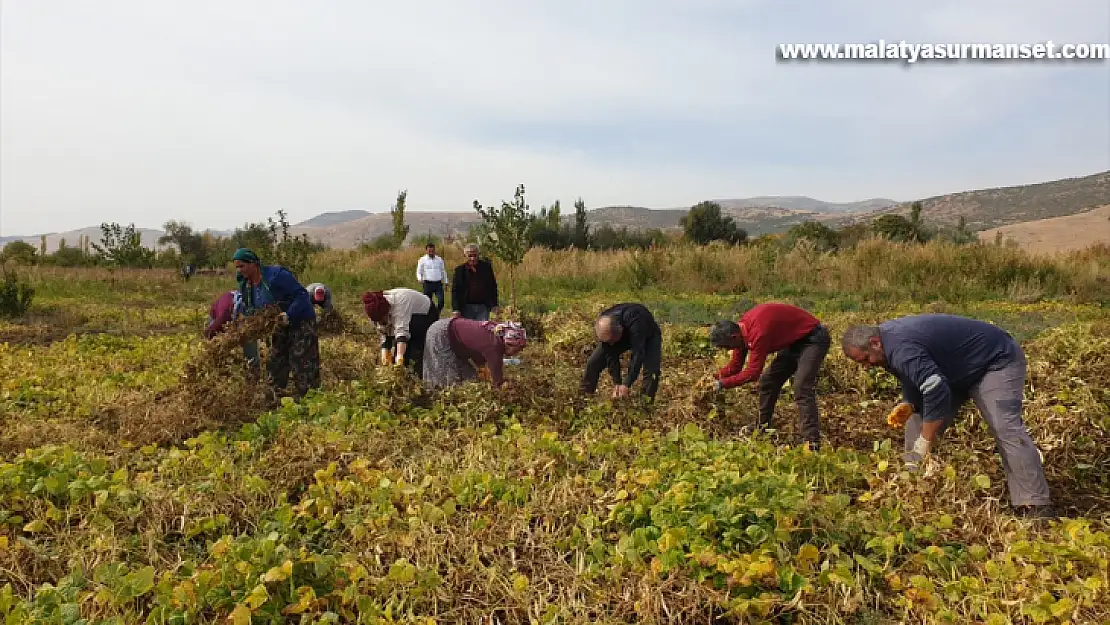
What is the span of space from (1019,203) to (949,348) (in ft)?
301

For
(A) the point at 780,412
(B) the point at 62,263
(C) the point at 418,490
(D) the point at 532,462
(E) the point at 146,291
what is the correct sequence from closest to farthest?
(C) the point at 418,490
(D) the point at 532,462
(A) the point at 780,412
(E) the point at 146,291
(B) the point at 62,263

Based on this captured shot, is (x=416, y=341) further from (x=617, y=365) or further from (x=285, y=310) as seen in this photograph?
(x=617, y=365)

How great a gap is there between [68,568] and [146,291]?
17.4 metres

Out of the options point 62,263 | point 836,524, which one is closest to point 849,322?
point 836,524

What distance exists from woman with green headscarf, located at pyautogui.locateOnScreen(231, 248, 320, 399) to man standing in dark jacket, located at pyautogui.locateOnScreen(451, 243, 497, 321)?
282cm

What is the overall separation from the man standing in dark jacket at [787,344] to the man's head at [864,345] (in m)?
0.86

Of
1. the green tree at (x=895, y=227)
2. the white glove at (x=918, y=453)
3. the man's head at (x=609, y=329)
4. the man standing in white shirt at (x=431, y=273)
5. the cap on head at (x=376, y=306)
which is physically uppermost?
the green tree at (x=895, y=227)

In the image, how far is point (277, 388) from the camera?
588cm

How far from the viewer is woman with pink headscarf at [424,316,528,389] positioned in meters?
5.48

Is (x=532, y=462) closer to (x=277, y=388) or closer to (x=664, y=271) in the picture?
(x=277, y=388)

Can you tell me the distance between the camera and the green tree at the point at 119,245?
677 inches

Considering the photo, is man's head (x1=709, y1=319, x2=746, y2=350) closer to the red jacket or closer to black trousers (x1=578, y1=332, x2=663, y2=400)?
the red jacket

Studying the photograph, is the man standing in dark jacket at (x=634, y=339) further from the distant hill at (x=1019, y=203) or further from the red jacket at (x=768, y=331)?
the distant hill at (x=1019, y=203)

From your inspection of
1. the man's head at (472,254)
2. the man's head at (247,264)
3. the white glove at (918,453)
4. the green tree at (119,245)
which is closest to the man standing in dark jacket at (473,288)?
the man's head at (472,254)
